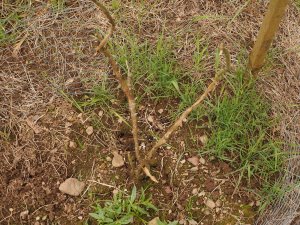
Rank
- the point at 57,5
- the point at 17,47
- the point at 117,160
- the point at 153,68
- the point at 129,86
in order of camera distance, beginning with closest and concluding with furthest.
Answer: the point at 129,86 → the point at 117,160 → the point at 153,68 → the point at 17,47 → the point at 57,5

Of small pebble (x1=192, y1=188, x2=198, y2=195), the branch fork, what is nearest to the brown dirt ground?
small pebble (x1=192, y1=188, x2=198, y2=195)

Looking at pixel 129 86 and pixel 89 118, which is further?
pixel 89 118

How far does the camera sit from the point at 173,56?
1.94 m

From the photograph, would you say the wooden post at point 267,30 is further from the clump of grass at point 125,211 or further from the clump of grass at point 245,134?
the clump of grass at point 125,211

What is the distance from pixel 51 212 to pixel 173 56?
90 cm

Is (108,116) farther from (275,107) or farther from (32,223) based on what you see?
(275,107)

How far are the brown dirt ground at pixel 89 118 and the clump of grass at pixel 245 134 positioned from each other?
7 cm

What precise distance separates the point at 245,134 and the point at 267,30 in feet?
1.55

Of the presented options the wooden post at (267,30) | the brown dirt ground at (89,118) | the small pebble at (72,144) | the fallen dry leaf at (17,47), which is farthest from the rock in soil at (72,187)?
the wooden post at (267,30)

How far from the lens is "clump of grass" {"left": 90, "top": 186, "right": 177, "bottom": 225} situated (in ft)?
5.15

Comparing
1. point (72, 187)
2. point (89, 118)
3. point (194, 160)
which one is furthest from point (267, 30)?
point (72, 187)

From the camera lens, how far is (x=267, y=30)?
1.52 meters

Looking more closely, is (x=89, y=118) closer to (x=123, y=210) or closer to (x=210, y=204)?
(x=123, y=210)

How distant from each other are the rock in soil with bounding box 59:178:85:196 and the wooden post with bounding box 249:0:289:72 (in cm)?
89
